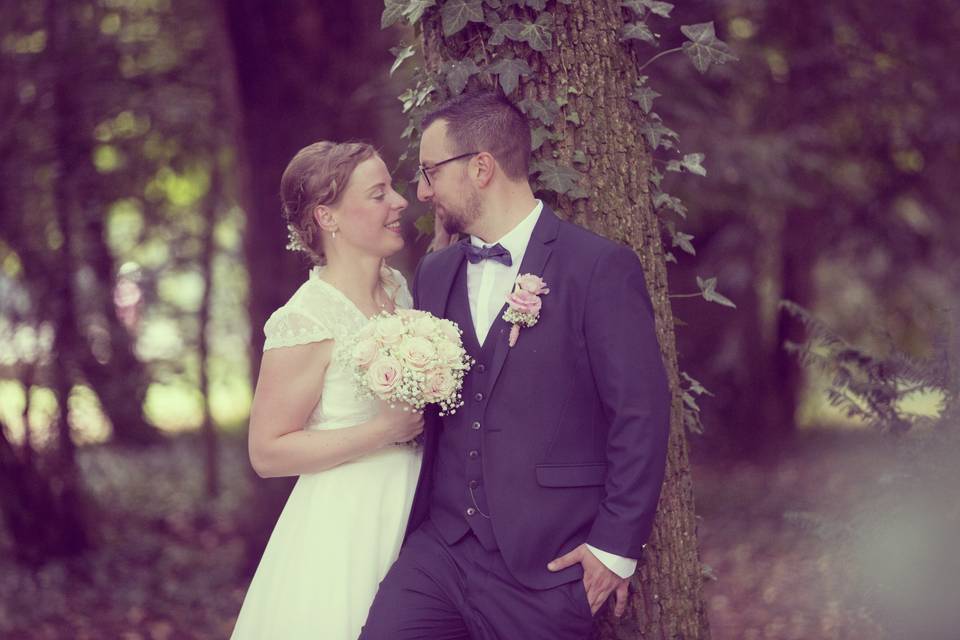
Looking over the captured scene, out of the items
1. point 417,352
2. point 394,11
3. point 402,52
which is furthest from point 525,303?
point 402,52

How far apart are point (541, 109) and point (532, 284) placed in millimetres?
848

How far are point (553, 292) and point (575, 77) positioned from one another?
947mm

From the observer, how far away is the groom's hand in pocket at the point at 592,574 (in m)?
3.06

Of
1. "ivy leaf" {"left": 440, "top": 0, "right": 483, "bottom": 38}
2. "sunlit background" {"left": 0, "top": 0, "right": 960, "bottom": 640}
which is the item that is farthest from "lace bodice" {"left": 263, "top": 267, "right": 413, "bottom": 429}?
"sunlit background" {"left": 0, "top": 0, "right": 960, "bottom": 640}

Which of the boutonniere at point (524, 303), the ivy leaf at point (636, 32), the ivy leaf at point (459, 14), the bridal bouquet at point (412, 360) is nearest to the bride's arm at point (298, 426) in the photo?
Answer: the bridal bouquet at point (412, 360)

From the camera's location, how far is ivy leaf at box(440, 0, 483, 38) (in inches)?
142

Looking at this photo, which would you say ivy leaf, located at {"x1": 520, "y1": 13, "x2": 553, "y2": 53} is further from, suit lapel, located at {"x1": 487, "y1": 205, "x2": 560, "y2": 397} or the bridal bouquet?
the bridal bouquet

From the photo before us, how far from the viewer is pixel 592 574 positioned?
3.07 meters

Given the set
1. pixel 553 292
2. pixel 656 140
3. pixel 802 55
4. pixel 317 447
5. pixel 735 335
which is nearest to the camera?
pixel 553 292

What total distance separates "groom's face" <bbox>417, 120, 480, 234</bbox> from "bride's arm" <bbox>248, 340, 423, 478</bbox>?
2.02 ft

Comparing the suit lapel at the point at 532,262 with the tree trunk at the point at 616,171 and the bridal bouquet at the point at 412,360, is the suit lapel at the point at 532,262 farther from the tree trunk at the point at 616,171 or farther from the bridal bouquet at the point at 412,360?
the tree trunk at the point at 616,171

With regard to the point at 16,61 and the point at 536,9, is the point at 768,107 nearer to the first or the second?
the point at 16,61

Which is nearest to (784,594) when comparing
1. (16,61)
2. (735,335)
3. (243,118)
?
(735,335)

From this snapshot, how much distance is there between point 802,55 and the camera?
1101cm
